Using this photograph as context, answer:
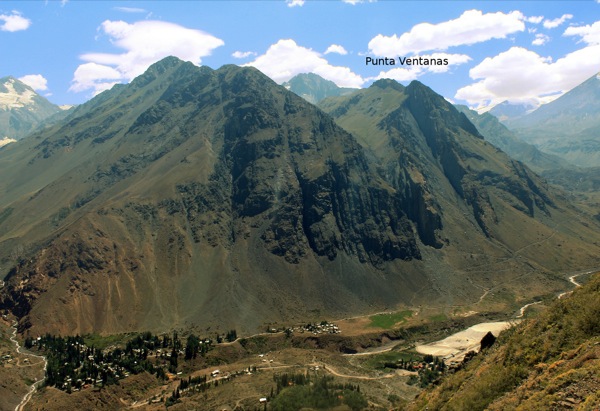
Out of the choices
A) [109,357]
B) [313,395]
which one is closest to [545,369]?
[313,395]

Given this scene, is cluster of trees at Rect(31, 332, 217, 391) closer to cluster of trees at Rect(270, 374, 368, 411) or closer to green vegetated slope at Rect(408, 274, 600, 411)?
cluster of trees at Rect(270, 374, 368, 411)

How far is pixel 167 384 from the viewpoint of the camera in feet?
449

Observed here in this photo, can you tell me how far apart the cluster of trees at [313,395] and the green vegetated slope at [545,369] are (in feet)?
193

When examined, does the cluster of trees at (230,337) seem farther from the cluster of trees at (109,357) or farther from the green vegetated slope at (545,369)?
the green vegetated slope at (545,369)

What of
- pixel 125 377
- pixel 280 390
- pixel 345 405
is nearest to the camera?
pixel 345 405

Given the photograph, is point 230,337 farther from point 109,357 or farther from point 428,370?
point 428,370

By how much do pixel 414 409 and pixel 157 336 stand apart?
13974cm

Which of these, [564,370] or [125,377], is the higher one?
[564,370]

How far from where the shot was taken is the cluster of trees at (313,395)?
110 m

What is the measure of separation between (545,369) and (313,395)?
3208 inches

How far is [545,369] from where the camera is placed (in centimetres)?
4088

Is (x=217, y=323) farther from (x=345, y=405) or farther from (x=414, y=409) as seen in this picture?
(x=414, y=409)

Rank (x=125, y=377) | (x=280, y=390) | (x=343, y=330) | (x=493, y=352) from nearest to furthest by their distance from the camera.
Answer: (x=493, y=352) < (x=280, y=390) < (x=125, y=377) < (x=343, y=330)

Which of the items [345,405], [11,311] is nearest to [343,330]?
[345,405]
